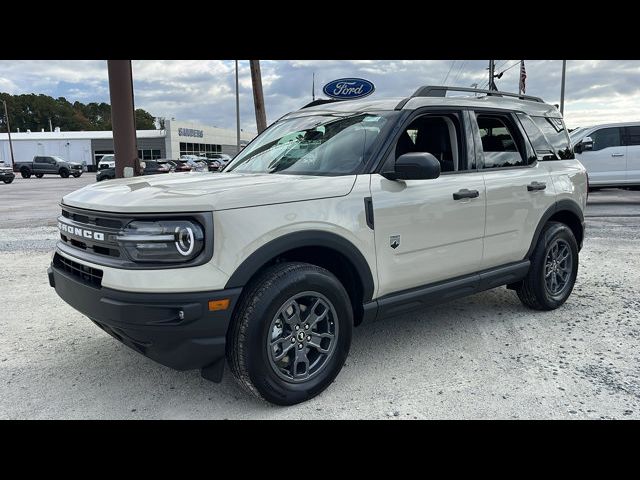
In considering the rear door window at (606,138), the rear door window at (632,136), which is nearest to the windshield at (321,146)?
the rear door window at (606,138)

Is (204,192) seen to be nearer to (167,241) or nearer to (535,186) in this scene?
(167,241)

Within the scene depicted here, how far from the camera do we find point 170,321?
2.70 metres

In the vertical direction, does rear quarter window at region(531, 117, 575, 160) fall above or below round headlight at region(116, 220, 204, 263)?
above

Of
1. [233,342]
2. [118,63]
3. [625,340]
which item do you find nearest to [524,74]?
[118,63]

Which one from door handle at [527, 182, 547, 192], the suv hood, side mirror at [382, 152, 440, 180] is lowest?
door handle at [527, 182, 547, 192]

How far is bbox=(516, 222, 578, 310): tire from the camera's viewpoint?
15.6ft

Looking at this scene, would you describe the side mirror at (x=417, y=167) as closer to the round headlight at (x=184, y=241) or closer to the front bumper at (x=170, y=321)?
the front bumper at (x=170, y=321)

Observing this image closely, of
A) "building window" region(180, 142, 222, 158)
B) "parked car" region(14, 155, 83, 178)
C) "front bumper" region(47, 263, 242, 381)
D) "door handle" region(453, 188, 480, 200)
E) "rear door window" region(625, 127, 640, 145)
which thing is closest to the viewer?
"front bumper" region(47, 263, 242, 381)

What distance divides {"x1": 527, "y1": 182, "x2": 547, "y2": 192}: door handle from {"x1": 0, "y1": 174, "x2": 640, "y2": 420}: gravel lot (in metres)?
1.23

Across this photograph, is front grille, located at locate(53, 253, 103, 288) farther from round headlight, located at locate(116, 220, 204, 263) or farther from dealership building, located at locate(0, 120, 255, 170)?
dealership building, located at locate(0, 120, 255, 170)

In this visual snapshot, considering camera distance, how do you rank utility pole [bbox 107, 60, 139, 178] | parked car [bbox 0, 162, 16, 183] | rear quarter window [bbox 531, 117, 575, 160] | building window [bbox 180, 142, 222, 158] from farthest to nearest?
1. building window [bbox 180, 142, 222, 158]
2. parked car [bbox 0, 162, 16, 183]
3. utility pole [bbox 107, 60, 139, 178]
4. rear quarter window [bbox 531, 117, 575, 160]

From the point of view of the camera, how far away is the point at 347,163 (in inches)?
141

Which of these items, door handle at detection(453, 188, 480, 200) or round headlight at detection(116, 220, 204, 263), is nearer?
round headlight at detection(116, 220, 204, 263)

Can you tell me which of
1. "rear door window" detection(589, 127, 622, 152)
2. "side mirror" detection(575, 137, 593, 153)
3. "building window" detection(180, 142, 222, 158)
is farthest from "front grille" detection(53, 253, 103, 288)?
"building window" detection(180, 142, 222, 158)
